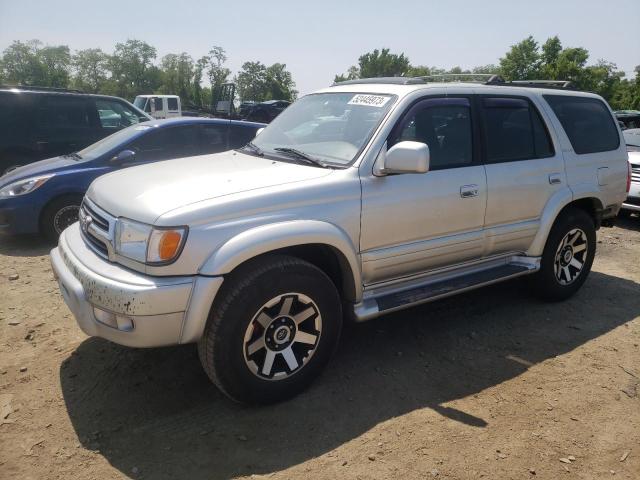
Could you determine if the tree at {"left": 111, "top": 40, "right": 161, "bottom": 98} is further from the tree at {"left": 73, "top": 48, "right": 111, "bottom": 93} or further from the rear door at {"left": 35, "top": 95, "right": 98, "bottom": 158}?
the rear door at {"left": 35, "top": 95, "right": 98, "bottom": 158}

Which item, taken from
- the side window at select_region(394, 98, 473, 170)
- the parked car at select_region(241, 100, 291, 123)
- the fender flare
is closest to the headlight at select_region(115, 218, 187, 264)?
the side window at select_region(394, 98, 473, 170)

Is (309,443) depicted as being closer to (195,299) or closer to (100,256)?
(195,299)

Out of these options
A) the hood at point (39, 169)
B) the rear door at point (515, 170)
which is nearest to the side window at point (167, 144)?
the hood at point (39, 169)

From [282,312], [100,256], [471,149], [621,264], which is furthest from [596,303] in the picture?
[100,256]

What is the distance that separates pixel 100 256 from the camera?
2.85 m

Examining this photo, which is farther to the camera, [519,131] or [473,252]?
[519,131]

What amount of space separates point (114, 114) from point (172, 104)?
18.0 m

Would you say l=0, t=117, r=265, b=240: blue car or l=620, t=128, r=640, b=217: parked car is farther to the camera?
l=620, t=128, r=640, b=217: parked car

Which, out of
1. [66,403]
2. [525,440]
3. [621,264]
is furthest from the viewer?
[621,264]

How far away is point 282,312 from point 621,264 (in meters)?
4.87

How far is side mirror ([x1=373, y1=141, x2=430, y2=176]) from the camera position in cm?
294

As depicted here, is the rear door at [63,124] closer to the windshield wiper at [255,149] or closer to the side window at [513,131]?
the windshield wiper at [255,149]

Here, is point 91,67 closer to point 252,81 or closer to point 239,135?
point 252,81

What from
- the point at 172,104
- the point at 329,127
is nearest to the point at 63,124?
the point at 329,127
